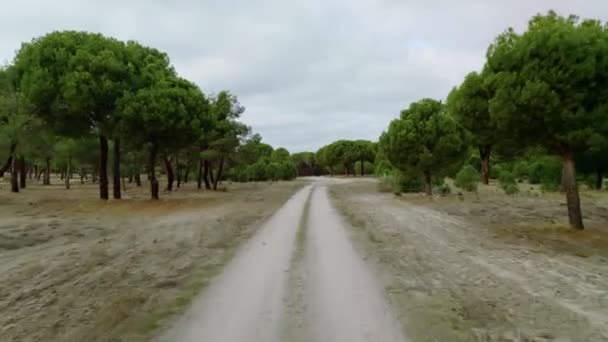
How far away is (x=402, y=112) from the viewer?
1334 inches

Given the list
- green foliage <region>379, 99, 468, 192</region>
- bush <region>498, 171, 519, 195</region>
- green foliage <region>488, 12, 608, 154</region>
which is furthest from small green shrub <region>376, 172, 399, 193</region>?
green foliage <region>488, 12, 608, 154</region>

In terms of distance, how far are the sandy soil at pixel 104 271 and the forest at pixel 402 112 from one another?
9.06 metres

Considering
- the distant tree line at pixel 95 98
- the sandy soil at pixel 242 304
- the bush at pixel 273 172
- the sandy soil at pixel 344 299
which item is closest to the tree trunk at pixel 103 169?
the distant tree line at pixel 95 98

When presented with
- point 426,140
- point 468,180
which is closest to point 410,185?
point 468,180

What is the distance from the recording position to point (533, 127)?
1427cm

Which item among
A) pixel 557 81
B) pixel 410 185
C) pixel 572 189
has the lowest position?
pixel 410 185

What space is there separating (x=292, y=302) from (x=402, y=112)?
28.7m

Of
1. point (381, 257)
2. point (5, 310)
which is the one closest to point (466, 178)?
point (381, 257)

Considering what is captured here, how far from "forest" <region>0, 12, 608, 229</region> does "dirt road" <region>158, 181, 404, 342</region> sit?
7.78 metres

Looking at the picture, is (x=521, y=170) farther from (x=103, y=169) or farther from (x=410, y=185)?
(x=103, y=169)

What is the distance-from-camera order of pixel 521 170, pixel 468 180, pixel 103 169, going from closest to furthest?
pixel 103 169 < pixel 468 180 < pixel 521 170

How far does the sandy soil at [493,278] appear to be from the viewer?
5922 millimetres

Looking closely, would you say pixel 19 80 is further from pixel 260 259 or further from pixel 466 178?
pixel 466 178

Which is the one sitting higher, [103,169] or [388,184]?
[103,169]
